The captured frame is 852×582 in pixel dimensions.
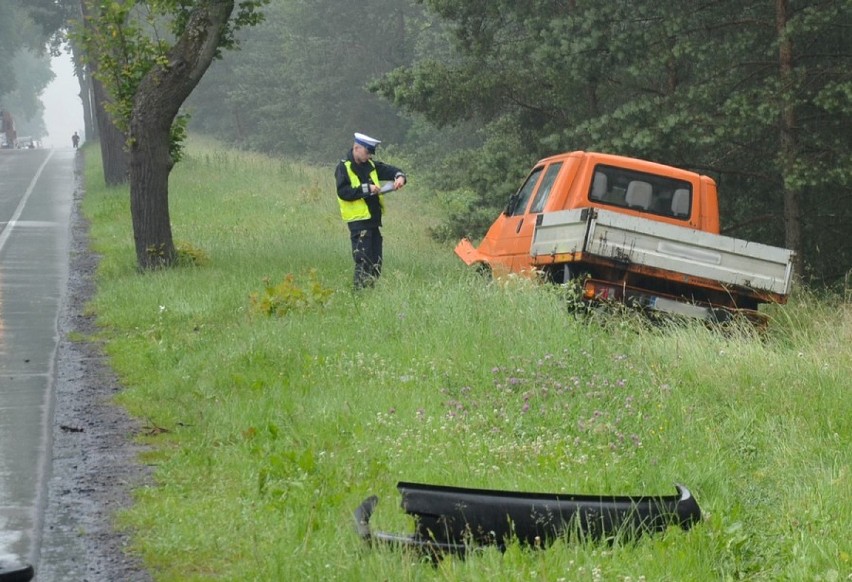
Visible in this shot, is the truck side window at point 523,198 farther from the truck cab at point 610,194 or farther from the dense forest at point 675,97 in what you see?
the dense forest at point 675,97

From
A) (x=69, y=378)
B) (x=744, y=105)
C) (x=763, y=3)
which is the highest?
(x=763, y=3)

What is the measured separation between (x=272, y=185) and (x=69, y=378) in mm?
23717

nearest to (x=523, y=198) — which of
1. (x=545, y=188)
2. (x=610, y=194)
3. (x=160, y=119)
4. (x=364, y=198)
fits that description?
(x=545, y=188)

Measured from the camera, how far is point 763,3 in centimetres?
2309

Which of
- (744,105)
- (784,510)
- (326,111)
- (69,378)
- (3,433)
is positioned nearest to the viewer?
(784,510)

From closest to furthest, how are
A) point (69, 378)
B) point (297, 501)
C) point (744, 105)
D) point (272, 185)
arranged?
point (297, 501)
point (69, 378)
point (744, 105)
point (272, 185)

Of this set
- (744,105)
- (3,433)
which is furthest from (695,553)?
(744,105)

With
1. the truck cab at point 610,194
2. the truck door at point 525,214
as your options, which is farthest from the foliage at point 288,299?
the truck cab at point 610,194

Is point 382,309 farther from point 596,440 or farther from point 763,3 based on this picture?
point 763,3

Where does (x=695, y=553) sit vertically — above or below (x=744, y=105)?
below

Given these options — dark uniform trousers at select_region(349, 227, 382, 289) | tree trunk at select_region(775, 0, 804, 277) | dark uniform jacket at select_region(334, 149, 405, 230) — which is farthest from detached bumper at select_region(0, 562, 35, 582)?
tree trunk at select_region(775, 0, 804, 277)

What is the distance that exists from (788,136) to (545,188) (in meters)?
7.66

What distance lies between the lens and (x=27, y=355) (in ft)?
41.0

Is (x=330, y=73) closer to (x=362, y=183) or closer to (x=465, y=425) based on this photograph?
(x=362, y=183)
